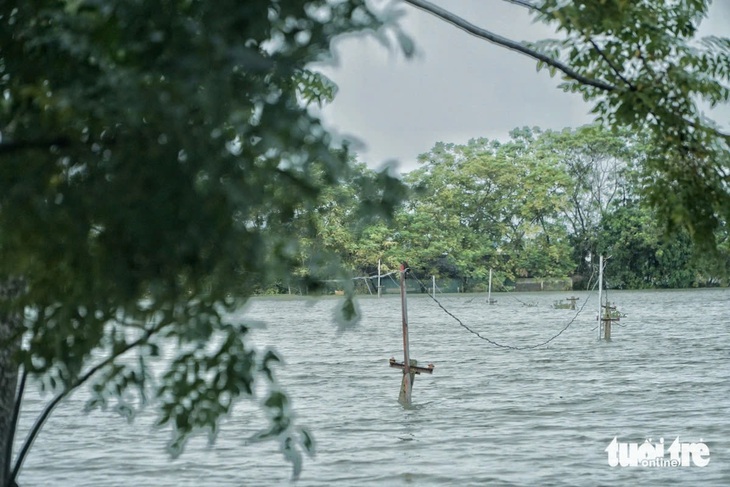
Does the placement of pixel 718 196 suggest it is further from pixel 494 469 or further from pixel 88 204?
pixel 494 469

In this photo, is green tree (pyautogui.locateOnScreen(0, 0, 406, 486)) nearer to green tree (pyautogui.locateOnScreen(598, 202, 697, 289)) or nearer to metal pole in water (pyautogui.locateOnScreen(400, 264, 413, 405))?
metal pole in water (pyautogui.locateOnScreen(400, 264, 413, 405))

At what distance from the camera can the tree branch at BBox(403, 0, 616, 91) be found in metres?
4.83

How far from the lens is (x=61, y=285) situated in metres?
2.84

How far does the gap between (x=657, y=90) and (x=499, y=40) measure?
694mm

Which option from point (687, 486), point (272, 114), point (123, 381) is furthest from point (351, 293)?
point (687, 486)

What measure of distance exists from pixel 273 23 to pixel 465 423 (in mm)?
14389

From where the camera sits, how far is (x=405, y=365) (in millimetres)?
16297

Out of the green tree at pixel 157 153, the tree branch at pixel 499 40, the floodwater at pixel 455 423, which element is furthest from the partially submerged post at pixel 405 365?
the green tree at pixel 157 153

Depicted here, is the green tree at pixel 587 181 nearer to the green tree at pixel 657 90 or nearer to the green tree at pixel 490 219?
the green tree at pixel 490 219

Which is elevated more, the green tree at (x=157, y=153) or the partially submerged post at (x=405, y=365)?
the green tree at (x=157, y=153)

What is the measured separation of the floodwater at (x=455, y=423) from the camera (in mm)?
12734

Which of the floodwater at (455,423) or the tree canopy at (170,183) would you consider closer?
the tree canopy at (170,183)

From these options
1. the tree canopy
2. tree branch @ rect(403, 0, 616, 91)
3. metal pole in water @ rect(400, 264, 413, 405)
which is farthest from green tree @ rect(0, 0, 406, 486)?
metal pole in water @ rect(400, 264, 413, 405)

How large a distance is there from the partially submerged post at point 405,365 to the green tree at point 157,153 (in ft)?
40.1
